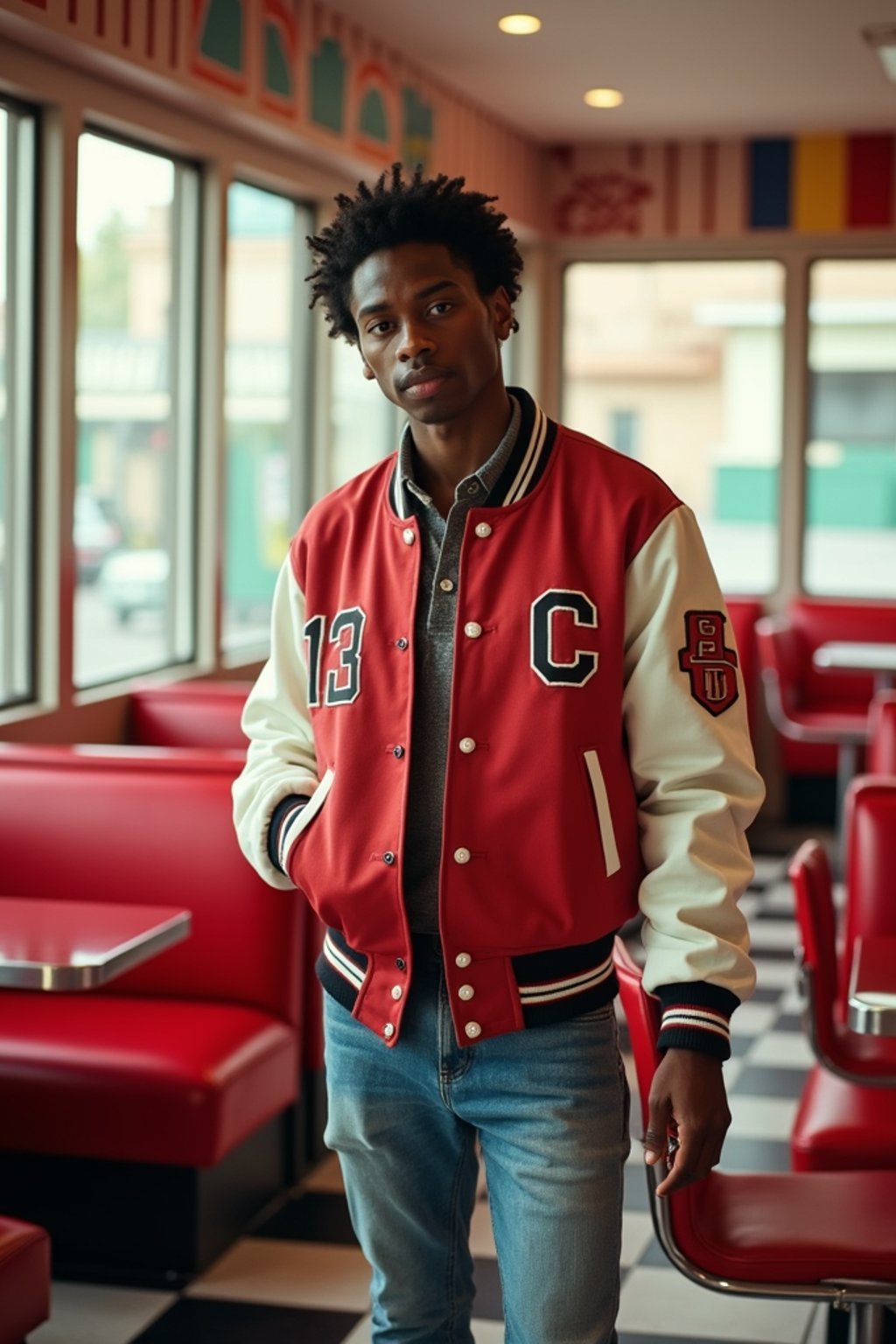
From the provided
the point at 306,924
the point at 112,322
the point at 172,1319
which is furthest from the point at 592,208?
the point at 172,1319

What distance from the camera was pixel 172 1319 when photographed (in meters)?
2.97

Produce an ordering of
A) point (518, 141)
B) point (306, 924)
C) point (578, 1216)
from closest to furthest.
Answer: point (578, 1216)
point (306, 924)
point (518, 141)

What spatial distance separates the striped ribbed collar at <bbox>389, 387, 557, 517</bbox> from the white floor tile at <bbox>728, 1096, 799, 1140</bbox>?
250cm

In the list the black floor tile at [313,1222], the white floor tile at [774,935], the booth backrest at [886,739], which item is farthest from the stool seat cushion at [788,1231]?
the white floor tile at [774,935]

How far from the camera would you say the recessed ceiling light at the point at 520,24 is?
18.4ft

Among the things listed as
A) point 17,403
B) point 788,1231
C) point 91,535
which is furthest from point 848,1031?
point 91,535

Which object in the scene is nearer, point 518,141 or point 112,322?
point 112,322

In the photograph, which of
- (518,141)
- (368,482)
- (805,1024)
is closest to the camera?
(368,482)

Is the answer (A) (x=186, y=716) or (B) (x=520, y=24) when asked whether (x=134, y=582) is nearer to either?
(A) (x=186, y=716)

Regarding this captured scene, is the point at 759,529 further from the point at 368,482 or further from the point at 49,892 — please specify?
the point at 368,482

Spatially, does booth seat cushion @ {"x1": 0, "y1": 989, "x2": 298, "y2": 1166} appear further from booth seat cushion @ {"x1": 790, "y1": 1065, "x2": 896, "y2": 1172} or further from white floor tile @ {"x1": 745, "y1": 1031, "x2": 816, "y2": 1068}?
white floor tile @ {"x1": 745, "y1": 1031, "x2": 816, "y2": 1068}

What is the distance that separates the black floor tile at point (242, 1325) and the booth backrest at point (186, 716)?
1.78 m

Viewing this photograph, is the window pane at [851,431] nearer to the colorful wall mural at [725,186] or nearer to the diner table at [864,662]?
the colorful wall mural at [725,186]

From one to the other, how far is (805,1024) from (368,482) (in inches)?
56.3
